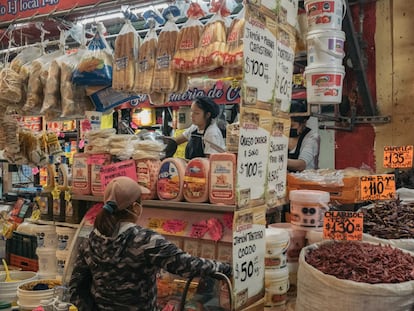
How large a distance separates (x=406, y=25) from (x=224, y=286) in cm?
358

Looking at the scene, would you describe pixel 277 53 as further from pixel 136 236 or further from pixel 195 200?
pixel 136 236

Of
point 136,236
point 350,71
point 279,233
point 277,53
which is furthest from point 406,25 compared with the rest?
point 136,236

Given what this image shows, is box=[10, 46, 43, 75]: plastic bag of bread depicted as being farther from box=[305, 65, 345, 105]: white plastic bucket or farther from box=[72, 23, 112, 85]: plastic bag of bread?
box=[305, 65, 345, 105]: white plastic bucket

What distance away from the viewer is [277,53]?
2.30m

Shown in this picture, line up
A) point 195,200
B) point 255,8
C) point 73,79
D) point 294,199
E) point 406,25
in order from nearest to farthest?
point 255,8 < point 195,200 < point 294,199 < point 73,79 < point 406,25

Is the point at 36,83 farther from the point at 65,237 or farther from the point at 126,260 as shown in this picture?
the point at 126,260

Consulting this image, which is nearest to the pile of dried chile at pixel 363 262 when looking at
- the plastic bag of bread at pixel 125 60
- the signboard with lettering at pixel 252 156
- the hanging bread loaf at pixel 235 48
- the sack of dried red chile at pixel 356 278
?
the sack of dried red chile at pixel 356 278

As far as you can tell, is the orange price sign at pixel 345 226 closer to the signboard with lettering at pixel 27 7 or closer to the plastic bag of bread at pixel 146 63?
the plastic bag of bread at pixel 146 63

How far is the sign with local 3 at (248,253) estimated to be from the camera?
6.54ft

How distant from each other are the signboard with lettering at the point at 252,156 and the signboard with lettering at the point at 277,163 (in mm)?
91

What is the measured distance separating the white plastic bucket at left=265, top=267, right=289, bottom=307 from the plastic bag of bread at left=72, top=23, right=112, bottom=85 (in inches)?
63.2

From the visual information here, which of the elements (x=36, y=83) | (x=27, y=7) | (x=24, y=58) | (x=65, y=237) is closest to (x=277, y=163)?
(x=65, y=237)

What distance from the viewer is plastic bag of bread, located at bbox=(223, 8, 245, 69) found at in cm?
249

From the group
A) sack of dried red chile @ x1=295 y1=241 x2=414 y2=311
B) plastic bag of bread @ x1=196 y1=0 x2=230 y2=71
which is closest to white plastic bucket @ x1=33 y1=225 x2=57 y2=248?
plastic bag of bread @ x1=196 y1=0 x2=230 y2=71
